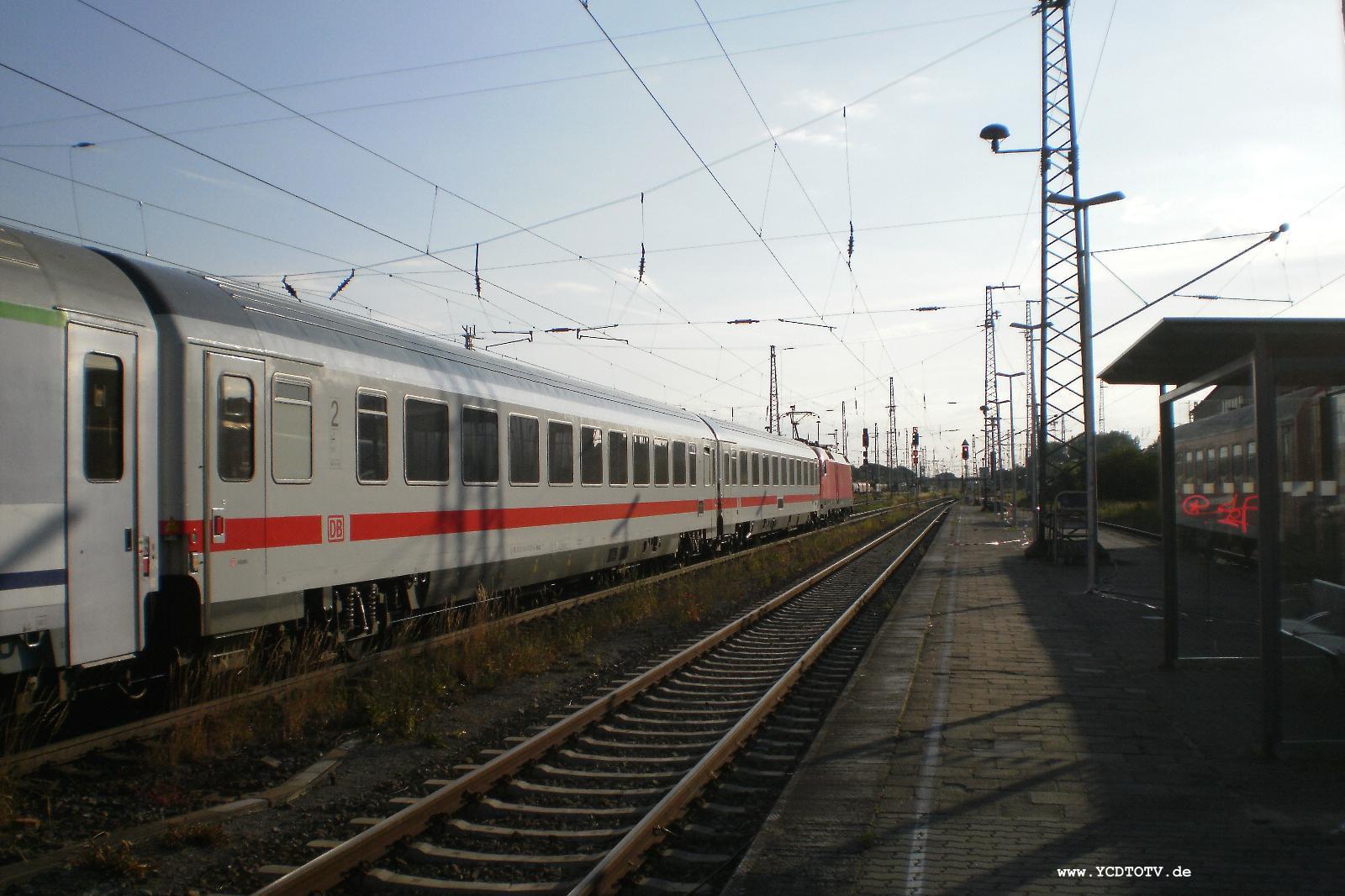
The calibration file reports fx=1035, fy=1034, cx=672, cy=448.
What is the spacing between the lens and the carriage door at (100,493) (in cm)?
675

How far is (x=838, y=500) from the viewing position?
150 feet

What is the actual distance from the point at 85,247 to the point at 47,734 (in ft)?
11.4

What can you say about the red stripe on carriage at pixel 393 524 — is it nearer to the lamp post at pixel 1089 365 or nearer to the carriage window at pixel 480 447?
the carriage window at pixel 480 447

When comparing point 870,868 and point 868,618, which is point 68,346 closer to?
point 870,868

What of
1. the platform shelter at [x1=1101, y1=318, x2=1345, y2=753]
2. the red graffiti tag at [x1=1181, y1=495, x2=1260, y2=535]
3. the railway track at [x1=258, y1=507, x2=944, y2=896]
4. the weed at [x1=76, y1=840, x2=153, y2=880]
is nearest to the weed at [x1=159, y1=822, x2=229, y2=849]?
the weed at [x1=76, y1=840, x2=153, y2=880]

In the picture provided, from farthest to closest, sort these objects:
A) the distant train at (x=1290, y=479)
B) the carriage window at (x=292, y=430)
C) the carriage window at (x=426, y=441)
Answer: the carriage window at (x=426, y=441) → the carriage window at (x=292, y=430) → the distant train at (x=1290, y=479)

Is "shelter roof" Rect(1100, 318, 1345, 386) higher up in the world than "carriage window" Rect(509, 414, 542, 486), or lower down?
higher up

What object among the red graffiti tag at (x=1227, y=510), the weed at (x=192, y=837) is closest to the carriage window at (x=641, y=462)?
the red graffiti tag at (x=1227, y=510)

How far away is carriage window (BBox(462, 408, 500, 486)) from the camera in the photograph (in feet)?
38.4

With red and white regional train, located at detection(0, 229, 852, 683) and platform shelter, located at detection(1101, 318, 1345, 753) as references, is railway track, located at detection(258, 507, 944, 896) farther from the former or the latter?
platform shelter, located at detection(1101, 318, 1345, 753)

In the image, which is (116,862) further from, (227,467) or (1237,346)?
(1237,346)

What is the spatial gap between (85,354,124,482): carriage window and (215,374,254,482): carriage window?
0.87m

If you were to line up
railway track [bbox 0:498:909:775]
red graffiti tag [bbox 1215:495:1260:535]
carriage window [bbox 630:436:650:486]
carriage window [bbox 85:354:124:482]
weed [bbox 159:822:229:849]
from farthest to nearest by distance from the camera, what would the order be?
carriage window [bbox 630:436:650:486] → red graffiti tag [bbox 1215:495:1260:535] → carriage window [bbox 85:354:124:482] → railway track [bbox 0:498:909:775] → weed [bbox 159:822:229:849]

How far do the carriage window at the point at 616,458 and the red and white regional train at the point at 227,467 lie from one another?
217cm
